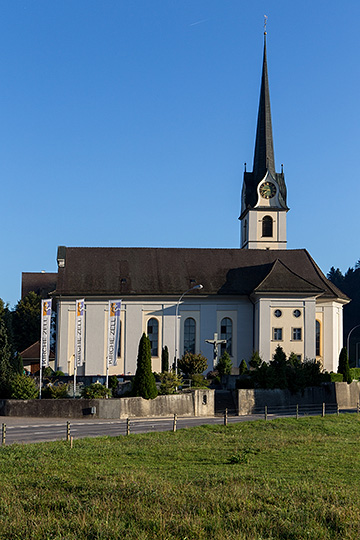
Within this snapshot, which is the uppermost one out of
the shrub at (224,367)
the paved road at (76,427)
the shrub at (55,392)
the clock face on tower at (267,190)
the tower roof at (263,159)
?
the tower roof at (263,159)

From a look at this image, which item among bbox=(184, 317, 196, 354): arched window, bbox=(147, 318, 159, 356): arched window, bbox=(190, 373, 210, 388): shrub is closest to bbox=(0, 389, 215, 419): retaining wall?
bbox=(190, 373, 210, 388): shrub

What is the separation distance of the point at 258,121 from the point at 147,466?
6813 centimetres

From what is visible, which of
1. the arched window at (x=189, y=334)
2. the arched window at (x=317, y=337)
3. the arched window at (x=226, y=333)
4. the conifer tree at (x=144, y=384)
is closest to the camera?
the conifer tree at (x=144, y=384)

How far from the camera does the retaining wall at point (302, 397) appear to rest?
41.3 metres

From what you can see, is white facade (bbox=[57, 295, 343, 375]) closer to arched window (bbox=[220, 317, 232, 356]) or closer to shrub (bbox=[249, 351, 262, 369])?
arched window (bbox=[220, 317, 232, 356])

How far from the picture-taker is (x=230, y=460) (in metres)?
19.5

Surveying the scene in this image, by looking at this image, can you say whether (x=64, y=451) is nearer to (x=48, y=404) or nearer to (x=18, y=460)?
(x=18, y=460)

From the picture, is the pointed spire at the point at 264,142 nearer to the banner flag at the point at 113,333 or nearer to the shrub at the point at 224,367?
the shrub at the point at 224,367

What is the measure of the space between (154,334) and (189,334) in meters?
3.10

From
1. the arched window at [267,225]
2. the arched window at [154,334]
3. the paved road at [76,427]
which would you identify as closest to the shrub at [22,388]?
the paved road at [76,427]

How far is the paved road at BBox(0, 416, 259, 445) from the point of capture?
25.9m

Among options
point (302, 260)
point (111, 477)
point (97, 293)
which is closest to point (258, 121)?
point (302, 260)

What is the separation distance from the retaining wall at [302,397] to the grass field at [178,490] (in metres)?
17.2

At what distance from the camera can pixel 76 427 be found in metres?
29.7
